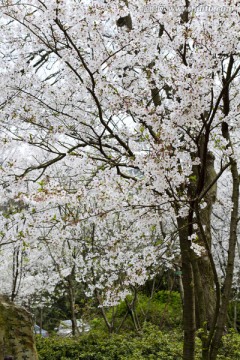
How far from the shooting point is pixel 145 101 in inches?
181

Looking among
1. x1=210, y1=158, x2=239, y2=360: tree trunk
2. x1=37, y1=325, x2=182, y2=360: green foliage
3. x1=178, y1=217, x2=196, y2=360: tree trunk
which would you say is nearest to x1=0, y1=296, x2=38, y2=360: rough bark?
x1=178, y1=217, x2=196, y2=360: tree trunk

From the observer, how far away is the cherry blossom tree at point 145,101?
10.3 feet

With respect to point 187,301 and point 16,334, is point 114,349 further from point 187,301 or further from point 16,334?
point 16,334

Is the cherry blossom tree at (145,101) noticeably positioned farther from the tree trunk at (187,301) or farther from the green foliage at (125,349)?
the green foliage at (125,349)

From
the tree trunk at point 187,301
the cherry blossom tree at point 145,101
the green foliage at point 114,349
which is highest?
the cherry blossom tree at point 145,101

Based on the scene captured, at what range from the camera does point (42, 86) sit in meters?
4.87

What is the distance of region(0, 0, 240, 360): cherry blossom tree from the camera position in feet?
10.3

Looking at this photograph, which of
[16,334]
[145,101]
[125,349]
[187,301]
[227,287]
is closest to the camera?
[227,287]

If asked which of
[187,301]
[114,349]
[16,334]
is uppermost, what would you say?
[187,301]

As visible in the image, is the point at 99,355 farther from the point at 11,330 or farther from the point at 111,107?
the point at 111,107

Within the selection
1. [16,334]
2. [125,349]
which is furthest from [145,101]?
[125,349]

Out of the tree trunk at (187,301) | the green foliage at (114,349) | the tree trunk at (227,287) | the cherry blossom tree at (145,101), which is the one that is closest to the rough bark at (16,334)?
the cherry blossom tree at (145,101)

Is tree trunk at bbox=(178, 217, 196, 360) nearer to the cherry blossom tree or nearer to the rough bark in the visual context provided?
the cherry blossom tree

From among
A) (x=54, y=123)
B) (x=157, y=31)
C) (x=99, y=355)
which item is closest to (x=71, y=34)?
(x=54, y=123)
